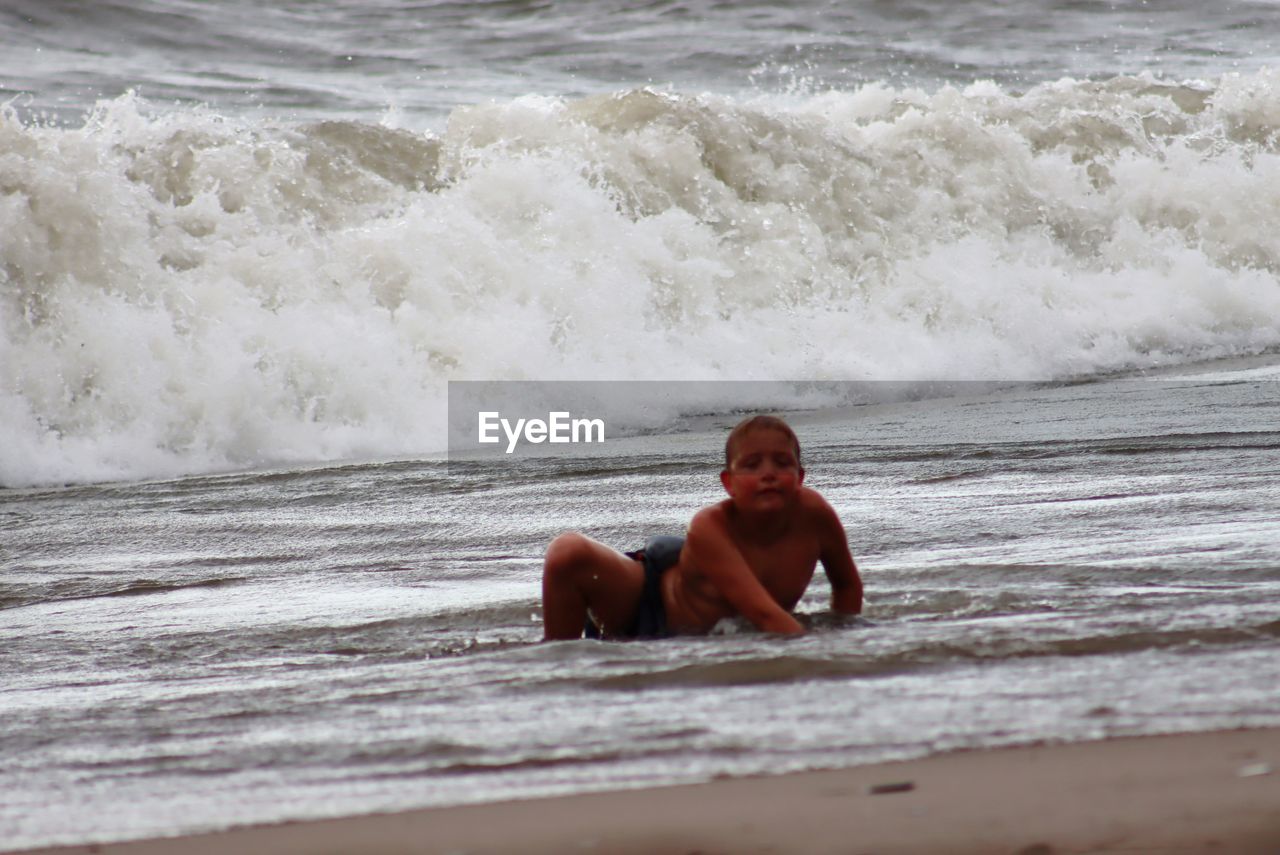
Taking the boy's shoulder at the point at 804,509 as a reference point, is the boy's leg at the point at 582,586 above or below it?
below

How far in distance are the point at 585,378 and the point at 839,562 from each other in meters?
5.94

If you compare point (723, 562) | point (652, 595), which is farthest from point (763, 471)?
point (652, 595)

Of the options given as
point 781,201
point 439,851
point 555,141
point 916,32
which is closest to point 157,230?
point 555,141

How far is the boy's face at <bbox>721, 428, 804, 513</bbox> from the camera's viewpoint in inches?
157

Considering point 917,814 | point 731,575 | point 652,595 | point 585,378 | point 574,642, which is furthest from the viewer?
point 585,378

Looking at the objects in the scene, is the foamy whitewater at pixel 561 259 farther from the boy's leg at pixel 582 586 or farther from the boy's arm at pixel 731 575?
the boy's arm at pixel 731 575

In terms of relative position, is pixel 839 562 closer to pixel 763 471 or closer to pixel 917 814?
pixel 763 471

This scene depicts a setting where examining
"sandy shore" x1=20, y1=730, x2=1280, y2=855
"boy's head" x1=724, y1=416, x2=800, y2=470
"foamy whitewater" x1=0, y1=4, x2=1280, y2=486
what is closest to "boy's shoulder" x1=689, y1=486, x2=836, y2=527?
"boy's head" x1=724, y1=416, x2=800, y2=470

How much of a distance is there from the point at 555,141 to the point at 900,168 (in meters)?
2.88

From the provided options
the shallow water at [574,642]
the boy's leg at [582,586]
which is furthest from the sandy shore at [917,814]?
the boy's leg at [582,586]

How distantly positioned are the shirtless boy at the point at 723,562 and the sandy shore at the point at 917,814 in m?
1.58

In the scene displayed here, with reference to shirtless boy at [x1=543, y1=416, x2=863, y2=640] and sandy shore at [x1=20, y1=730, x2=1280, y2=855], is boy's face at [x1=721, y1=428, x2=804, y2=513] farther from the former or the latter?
sandy shore at [x1=20, y1=730, x2=1280, y2=855]

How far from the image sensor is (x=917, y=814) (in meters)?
2.23

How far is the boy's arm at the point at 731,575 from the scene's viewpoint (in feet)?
12.7
